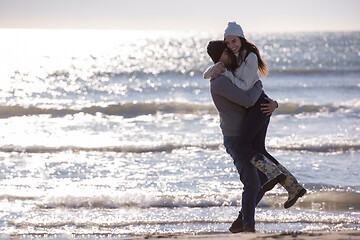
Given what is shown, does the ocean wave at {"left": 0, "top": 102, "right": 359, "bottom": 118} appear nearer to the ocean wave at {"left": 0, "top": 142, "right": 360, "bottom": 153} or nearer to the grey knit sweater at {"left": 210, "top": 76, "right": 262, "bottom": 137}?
the ocean wave at {"left": 0, "top": 142, "right": 360, "bottom": 153}

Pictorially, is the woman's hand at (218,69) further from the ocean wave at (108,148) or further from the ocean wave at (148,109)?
the ocean wave at (148,109)

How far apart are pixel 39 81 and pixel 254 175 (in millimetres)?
24099

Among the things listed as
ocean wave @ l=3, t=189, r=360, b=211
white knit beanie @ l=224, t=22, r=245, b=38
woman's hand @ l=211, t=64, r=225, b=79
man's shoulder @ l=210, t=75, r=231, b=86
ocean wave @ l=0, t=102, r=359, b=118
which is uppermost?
ocean wave @ l=0, t=102, r=359, b=118

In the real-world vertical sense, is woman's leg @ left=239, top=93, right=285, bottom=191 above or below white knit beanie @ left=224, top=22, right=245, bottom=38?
below

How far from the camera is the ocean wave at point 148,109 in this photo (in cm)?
1721

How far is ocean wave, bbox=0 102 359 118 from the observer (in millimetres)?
17206

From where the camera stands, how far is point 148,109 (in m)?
18.2

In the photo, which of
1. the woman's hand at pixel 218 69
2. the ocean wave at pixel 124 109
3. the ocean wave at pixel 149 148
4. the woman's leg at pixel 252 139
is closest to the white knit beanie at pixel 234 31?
the woman's hand at pixel 218 69

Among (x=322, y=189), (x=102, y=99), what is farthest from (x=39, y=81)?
(x=322, y=189)

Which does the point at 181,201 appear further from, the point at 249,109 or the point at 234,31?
the point at 234,31

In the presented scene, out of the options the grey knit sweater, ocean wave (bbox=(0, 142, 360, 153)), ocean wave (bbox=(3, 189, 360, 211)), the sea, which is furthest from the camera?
ocean wave (bbox=(0, 142, 360, 153))

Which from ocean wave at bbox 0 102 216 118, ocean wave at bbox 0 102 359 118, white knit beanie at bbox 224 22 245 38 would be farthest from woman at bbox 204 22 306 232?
ocean wave at bbox 0 102 216 118

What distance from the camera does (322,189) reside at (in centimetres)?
810

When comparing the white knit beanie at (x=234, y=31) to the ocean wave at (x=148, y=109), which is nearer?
the white knit beanie at (x=234, y=31)
